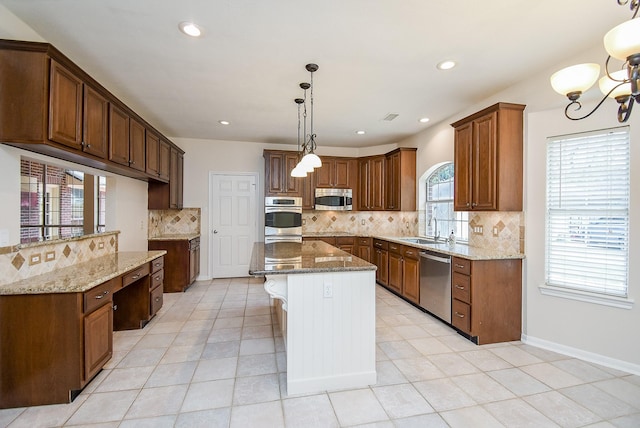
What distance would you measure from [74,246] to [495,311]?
164 inches

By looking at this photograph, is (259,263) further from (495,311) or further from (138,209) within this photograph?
(138,209)

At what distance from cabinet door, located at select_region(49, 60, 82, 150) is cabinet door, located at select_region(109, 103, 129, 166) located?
20.9 inches

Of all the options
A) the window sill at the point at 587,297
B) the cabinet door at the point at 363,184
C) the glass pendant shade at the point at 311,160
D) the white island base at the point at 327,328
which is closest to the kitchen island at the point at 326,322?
the white island base at the point at 327,328

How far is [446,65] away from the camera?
2.70 m

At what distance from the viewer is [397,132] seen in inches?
200

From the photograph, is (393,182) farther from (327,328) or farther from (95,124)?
(95,124)

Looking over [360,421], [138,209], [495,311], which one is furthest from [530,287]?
[138,209]

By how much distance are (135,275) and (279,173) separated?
2.98m

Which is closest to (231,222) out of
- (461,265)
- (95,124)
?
(95,124)

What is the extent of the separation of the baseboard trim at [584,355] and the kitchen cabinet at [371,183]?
309cm

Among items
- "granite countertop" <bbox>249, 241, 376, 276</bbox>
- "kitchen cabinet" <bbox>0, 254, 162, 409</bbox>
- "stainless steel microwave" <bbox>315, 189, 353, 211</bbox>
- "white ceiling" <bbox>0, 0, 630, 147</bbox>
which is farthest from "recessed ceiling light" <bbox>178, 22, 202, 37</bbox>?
"stainless steel microwave" <bbox>315, 189, 353, 211</bbox>

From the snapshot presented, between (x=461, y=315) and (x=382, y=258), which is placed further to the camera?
(x=382, y=258)

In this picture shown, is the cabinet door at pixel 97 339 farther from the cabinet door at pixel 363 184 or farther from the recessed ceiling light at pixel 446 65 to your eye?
the cabinet door at pixel 363 184

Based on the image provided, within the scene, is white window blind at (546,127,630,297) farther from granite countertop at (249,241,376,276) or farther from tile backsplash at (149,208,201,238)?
tile backsplash at (149,208,201,238)
